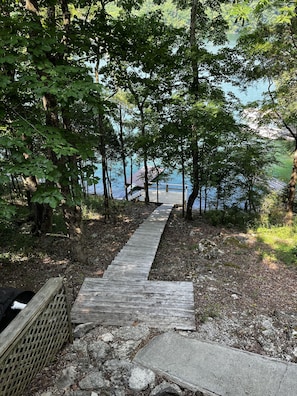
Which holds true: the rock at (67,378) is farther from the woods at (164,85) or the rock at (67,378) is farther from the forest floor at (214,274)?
the woods at (164,85)

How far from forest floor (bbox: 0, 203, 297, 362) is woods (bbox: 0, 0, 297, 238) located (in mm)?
900

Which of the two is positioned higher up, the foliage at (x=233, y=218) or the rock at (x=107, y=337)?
the rock at (x=107, y=337)

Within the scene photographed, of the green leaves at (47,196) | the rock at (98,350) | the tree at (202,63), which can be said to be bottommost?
the rock at (98,350)

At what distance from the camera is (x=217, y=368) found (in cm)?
304

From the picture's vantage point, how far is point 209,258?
7039 mm

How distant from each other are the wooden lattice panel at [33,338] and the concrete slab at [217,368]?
37.5 inches

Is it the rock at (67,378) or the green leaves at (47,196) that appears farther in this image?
the green leaves at (47,196)

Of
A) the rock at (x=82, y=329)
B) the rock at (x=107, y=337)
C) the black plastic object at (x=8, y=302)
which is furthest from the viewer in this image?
the rock at (x=82, y=329)

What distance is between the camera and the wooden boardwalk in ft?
13.2

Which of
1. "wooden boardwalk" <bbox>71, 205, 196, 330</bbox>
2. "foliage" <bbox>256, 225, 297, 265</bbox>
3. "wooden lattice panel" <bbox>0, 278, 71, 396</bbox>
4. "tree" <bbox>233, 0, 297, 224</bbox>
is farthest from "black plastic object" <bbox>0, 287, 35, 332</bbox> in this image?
"tree" <bbox>233, 0, 297, 224</bbox>

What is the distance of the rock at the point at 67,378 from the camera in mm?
2875

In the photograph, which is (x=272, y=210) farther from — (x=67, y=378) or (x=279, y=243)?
(x=67, y=378)

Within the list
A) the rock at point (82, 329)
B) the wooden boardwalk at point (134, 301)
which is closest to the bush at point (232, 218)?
the wooden boardwalk at point (134, 301)

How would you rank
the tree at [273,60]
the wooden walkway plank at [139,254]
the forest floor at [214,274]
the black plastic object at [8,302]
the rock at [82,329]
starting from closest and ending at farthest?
1. the black plastic object at [8,302]
2. the rock at [82,329]
3. the forest floor at [214,274]
4. the wooden walkway plank at [139,254]
5. the tree at [273,60]
